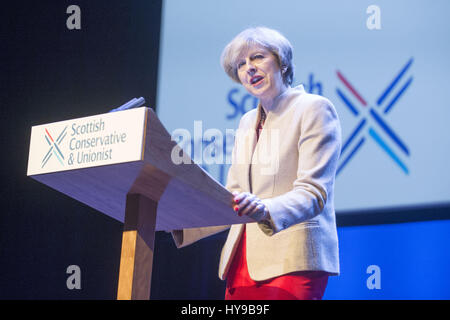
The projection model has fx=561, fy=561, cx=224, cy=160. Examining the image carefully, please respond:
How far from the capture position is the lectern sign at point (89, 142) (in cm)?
112

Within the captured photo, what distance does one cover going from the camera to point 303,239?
5.47 ft

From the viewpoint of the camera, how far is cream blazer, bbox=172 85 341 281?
1633mm

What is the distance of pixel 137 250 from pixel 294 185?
1.85 ft

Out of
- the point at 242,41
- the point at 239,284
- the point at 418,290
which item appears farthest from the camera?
the point at 418,290

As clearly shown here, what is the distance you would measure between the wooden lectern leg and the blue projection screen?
4.31 feet

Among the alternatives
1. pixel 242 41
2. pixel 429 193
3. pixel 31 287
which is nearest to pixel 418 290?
pixel 429 193

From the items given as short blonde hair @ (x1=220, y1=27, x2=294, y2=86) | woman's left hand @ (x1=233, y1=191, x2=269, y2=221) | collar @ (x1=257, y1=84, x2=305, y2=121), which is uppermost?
short blonde hair @ (x1=220, y1=27, x2=294, y2=86)

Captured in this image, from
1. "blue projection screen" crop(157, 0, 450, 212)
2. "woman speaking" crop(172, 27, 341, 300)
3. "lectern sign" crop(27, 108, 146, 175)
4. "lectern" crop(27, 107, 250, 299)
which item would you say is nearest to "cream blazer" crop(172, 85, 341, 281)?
"woman speaking" crop(172, 27, 341, 300)

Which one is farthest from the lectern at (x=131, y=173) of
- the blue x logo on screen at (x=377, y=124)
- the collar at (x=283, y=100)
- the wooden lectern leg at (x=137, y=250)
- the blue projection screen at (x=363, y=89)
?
the blue x logo on screen at (x=377, y=124)

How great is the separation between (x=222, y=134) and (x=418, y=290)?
1.21m

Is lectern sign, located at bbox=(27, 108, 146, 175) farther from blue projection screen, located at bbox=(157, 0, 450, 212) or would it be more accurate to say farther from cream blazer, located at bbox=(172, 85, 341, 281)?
blue projection screen, located at bbox=(157, 0, 450, 212)

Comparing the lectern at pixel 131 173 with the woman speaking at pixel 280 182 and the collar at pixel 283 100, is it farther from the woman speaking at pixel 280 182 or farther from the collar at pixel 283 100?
the collar at pixel 283 100

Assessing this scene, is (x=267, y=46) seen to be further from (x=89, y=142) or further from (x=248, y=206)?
(x=89, y=142)
